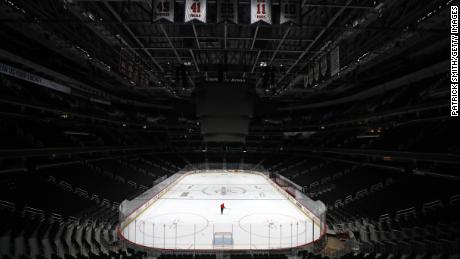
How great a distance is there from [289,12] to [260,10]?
0.92 meters

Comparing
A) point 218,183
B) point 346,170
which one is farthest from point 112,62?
point 346,170

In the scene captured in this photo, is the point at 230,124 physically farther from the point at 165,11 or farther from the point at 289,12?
the point at 165,11

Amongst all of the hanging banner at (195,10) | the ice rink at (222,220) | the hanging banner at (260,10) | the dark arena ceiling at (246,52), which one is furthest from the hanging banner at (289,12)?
the ice rink at (222,220)

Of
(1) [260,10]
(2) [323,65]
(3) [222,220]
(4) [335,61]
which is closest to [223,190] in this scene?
(3) [222,220]

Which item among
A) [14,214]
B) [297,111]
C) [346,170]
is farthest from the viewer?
[297,111]

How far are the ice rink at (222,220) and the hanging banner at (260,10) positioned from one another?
31.5ft

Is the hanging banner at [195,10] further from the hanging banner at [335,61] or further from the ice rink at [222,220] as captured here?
the ice rink at [222,220]

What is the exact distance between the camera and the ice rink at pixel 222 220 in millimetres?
13500

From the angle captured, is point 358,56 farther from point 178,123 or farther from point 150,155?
point 150,155

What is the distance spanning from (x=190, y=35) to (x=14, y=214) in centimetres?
1084

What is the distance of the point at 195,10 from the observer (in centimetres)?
791

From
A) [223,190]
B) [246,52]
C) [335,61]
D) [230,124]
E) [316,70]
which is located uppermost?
[246,52]

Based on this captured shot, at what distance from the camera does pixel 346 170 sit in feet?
75.7

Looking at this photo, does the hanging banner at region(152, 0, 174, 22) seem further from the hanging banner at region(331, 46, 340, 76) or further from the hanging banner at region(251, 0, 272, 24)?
the hanging banner at region(331, 46, 340, 76)
